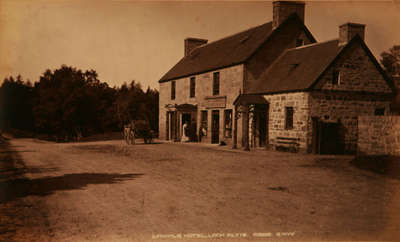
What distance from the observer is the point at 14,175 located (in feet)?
28.0

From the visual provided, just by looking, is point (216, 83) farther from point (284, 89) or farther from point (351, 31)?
point (351, 31)

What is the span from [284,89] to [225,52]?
8132 millimetres

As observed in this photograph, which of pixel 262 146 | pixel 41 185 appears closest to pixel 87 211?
pixel 41 185

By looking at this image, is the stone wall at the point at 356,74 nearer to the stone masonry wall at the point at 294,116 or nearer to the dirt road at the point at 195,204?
the stone masonry wall at the point at 294,116

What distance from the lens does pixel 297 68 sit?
18.1 meters

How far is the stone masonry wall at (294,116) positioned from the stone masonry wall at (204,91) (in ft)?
8.61

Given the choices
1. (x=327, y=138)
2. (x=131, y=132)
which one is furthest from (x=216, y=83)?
(x=327, y=138)

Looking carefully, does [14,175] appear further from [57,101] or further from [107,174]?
[57,101]

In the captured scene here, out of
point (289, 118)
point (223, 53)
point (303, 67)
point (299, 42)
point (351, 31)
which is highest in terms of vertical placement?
point (299, 42)

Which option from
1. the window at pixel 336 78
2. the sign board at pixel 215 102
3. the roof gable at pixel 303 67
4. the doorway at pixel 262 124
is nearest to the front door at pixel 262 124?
the doorway at pixel 262 124

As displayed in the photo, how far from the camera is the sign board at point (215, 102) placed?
72.4ft

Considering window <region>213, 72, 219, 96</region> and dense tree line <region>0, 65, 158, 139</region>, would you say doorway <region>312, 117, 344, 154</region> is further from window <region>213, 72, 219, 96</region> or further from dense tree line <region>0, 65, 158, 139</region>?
dense tree line <region>0, 65, 158, 139</region>

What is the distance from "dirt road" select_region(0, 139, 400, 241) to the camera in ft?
15.4

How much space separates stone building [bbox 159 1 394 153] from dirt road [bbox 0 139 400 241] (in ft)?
21.6
